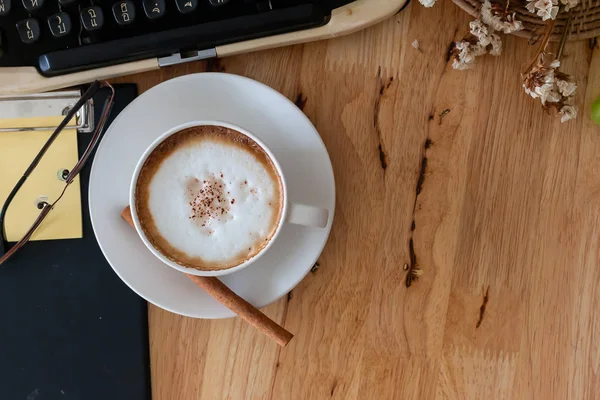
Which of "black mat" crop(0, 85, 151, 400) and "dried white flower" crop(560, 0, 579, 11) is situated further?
"black mat" crop(0, 85, 151, 400)

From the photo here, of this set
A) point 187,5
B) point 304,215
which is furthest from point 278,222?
point 187,5

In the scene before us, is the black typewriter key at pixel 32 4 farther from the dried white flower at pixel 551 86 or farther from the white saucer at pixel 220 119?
the dried white flower at pixel 551 86

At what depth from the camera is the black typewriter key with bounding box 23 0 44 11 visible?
0.64 metres

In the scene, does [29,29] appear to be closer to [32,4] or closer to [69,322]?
[32,4]

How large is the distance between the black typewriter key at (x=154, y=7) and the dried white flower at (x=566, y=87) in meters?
0.45

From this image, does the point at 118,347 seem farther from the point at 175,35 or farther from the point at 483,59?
the point at 483,59

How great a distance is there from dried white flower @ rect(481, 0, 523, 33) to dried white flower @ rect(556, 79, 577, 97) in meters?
0.08

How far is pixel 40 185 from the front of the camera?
0.73 m

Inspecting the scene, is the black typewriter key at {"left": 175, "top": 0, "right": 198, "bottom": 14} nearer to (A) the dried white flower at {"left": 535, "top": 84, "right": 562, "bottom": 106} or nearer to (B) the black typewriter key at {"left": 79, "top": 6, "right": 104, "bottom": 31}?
(B) the black typewriter key at {"left": 79, "top": 6, "right": 104, "bottom": 31}

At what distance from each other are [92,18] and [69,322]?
359mm

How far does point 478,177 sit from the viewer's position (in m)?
0.74

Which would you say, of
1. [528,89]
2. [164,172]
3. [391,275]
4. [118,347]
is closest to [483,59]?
[528,89]

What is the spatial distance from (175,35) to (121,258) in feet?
0.85

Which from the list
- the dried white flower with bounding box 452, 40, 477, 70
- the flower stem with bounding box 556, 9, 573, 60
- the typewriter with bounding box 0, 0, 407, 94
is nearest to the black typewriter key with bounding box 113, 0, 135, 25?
the typewriter with bounding box 0, 0, 407, 94
